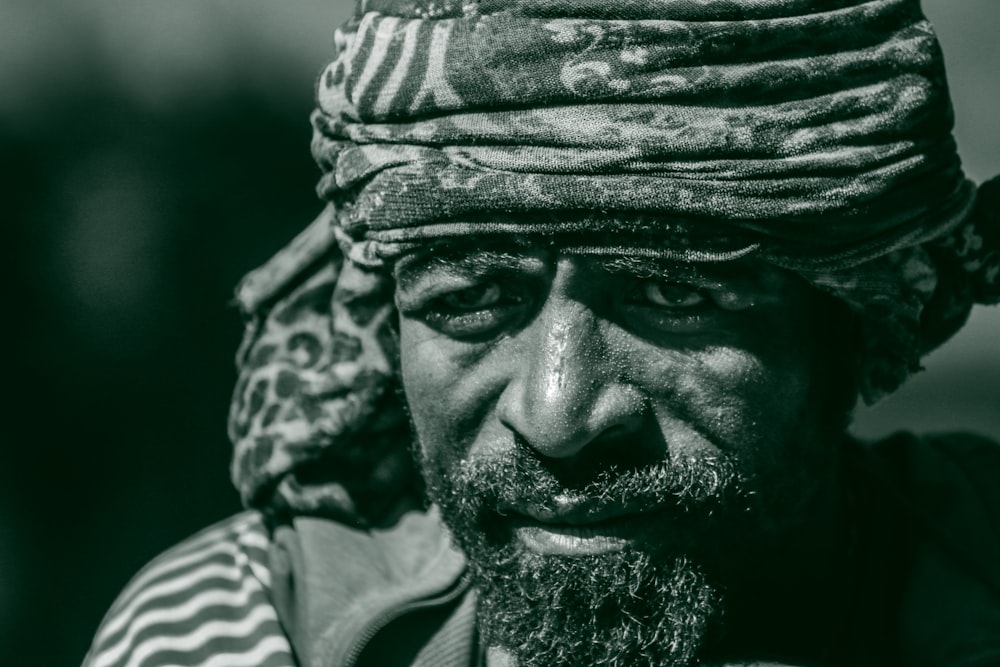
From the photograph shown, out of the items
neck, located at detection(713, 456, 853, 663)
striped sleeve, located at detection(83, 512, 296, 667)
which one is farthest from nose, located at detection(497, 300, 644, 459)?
striped sleeve, located at detection(83, 512, 296, 667)

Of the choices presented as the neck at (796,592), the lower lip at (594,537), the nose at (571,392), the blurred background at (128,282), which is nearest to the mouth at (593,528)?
the lower lip at (594,537)

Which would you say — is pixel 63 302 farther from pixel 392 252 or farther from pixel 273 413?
pixel 392 252

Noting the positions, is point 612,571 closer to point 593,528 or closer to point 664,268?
point 593,528

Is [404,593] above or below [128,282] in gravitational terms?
above

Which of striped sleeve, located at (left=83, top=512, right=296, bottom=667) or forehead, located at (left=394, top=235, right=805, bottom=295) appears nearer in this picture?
forehead, located at (left=394, top=235, right=805, bottom=295)

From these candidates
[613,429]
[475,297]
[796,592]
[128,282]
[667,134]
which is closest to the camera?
[667,134]

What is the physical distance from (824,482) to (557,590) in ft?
1.95

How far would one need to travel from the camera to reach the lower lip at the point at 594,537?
2.31 metres

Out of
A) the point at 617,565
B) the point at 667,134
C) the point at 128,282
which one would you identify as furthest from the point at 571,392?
the point at 128,282

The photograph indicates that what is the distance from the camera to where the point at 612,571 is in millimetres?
2303

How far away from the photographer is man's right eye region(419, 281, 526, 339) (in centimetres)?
237

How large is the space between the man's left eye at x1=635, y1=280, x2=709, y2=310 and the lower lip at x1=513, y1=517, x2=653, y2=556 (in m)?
0.37

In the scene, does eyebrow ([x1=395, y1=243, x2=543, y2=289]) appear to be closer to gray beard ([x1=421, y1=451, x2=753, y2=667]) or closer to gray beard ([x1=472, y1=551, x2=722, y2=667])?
gray beard ([x1=421, y1=451, x2=753, y2=667])

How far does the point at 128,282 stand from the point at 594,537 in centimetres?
352
